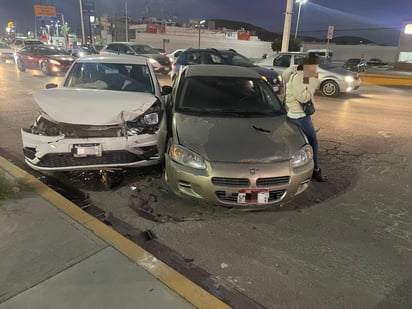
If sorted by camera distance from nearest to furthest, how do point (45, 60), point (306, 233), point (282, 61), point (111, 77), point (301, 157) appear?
point (306, 233), point (301, 157), point (111, 77), point (282, 61), point (45, 60)

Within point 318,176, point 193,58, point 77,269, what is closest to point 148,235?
point 77,269

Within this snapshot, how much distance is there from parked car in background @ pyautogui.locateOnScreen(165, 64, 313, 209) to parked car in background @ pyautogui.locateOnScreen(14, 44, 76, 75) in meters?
14.7

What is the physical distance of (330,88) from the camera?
13.4 meters

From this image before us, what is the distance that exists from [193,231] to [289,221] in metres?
1.07

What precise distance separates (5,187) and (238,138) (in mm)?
2741

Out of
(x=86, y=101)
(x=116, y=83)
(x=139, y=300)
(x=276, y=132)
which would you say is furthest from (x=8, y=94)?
(x=139, y=300)

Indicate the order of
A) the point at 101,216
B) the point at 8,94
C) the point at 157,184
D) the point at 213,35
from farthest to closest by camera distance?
the point at 213,35 → the point at 8,94 → the point at 157,184 → the point at 101,216

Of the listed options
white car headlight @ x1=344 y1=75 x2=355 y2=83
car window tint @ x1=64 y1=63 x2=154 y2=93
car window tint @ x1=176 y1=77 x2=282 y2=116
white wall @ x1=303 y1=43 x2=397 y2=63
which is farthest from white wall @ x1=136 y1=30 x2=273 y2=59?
car window tint @ x1=176 y1=77 x2=282 y2=116

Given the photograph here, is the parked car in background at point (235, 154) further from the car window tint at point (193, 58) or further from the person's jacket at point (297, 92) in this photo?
the car window tint at point (193, 58)

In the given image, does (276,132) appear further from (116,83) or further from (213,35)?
(213,35)

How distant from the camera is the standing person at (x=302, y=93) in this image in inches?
191

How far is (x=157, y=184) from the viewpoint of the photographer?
4.81 metres

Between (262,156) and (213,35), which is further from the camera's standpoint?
(213,35)

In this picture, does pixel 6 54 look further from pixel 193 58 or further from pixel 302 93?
pixel 302 93
